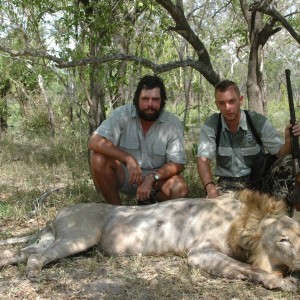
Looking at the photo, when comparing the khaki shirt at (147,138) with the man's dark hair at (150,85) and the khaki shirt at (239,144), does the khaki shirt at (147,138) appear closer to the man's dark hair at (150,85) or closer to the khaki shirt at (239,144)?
the man's dark hair at (150,85)

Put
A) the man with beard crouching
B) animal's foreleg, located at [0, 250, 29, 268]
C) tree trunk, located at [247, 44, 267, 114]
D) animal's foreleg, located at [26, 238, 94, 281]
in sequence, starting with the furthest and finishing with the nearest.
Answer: tree trunk, located at [247, 44, 267, 114] → the man with beard crouching → animal's foreleg, located at [0, 250, 29, 268] → animal's foreleg, located at [26, 238, 94, 281]

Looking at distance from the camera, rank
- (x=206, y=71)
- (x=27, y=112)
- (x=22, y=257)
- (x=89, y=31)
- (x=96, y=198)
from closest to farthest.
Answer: (x=22, y=257), (x=96, y=198), (x=206, y=71), (x=89, y=31), (x=27, y=112)

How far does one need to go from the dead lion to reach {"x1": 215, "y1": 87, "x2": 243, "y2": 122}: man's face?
95 centimetres

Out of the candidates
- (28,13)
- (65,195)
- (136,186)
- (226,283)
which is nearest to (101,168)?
(136,186)

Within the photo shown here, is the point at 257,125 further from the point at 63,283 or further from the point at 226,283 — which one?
the point at 63,283

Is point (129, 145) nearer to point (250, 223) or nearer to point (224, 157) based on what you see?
point (224, 157)

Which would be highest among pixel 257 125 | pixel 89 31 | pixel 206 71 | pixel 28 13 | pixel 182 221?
pixel 28 13

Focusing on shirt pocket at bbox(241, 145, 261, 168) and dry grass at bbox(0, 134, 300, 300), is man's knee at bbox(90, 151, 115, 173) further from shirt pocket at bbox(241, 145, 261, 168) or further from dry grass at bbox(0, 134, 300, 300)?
shirt pocket at bbox(241, 145, 261, 168)

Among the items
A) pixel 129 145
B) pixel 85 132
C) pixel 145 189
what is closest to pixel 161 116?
pixel 129 145

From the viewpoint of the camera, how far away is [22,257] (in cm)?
356

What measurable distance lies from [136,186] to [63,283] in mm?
1741

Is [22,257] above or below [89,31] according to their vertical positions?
below

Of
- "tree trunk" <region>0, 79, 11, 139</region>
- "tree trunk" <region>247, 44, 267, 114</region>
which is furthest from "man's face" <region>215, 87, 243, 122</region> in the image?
"tree trunk" <region>0, 79, 11, 139</region>

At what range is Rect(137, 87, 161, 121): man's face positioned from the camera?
4693 millimetres
